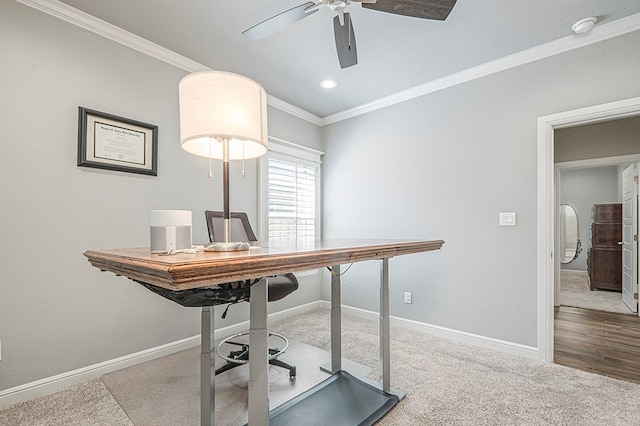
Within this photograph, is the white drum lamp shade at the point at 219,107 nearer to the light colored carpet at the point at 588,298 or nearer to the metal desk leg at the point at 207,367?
the metal desk leg at the point at 207,367

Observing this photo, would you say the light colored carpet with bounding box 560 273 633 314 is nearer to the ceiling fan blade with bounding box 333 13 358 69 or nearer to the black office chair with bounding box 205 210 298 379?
the black office chair with bounding box 205 210 298 379

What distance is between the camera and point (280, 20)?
5.33 ft

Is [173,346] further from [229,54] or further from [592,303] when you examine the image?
[592,303]

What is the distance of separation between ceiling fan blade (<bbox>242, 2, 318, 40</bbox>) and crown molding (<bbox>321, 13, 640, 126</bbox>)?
1.79 meters

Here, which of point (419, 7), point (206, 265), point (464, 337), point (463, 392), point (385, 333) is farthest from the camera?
point (464, 337)

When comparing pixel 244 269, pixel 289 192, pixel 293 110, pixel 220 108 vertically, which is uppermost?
pixel 293 110

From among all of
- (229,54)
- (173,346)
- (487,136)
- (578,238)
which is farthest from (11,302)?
(578,238)

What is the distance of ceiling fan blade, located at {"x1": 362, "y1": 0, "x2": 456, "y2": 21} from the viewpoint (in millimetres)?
1451

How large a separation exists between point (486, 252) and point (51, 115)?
11.2ft

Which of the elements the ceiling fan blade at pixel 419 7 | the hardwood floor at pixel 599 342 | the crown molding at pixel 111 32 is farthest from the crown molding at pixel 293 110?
the hardwood floor at pixel 599 342

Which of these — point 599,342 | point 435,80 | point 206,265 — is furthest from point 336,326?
point 599,342

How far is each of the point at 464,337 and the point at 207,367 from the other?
229 centimetres

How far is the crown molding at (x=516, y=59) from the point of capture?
205 cm

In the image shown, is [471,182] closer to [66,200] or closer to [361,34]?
[361,34]
